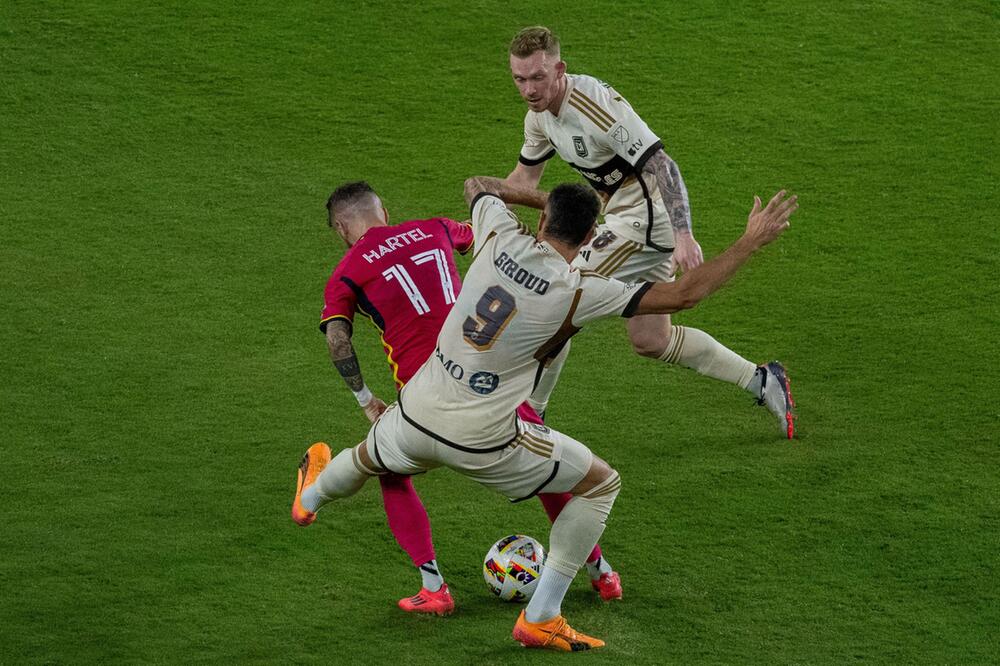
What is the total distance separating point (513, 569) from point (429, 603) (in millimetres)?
369

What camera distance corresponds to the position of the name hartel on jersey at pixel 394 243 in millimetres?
5610

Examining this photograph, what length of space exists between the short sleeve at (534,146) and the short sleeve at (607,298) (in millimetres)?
1930

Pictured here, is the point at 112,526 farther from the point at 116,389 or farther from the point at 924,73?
the point at 924,73

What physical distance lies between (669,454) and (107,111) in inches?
222

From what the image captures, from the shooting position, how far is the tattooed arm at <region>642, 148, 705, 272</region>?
5.83 metres

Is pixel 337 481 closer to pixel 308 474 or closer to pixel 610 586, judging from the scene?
pixel 308 474

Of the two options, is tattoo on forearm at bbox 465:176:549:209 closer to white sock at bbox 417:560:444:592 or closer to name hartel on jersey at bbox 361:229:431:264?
name hartel on jersey at bbox 361:229:431:264

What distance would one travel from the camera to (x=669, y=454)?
688 cm

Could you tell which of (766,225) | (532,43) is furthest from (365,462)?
(532,43)

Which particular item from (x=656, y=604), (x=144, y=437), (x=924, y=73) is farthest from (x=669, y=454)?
(x=924, y=73)

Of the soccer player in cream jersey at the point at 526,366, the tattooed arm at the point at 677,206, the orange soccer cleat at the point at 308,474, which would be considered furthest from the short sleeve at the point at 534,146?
the orange soccer cleat at the point at 308,474

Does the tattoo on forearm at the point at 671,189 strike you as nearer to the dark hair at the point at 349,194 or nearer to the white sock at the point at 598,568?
the dark hair at the point at 349,194

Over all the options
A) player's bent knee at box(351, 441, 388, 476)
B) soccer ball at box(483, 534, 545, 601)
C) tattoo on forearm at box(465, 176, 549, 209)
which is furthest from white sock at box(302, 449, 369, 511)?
tattoo on forearm at box(465, 176, 549, 209)

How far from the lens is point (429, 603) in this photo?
18.3 feet
